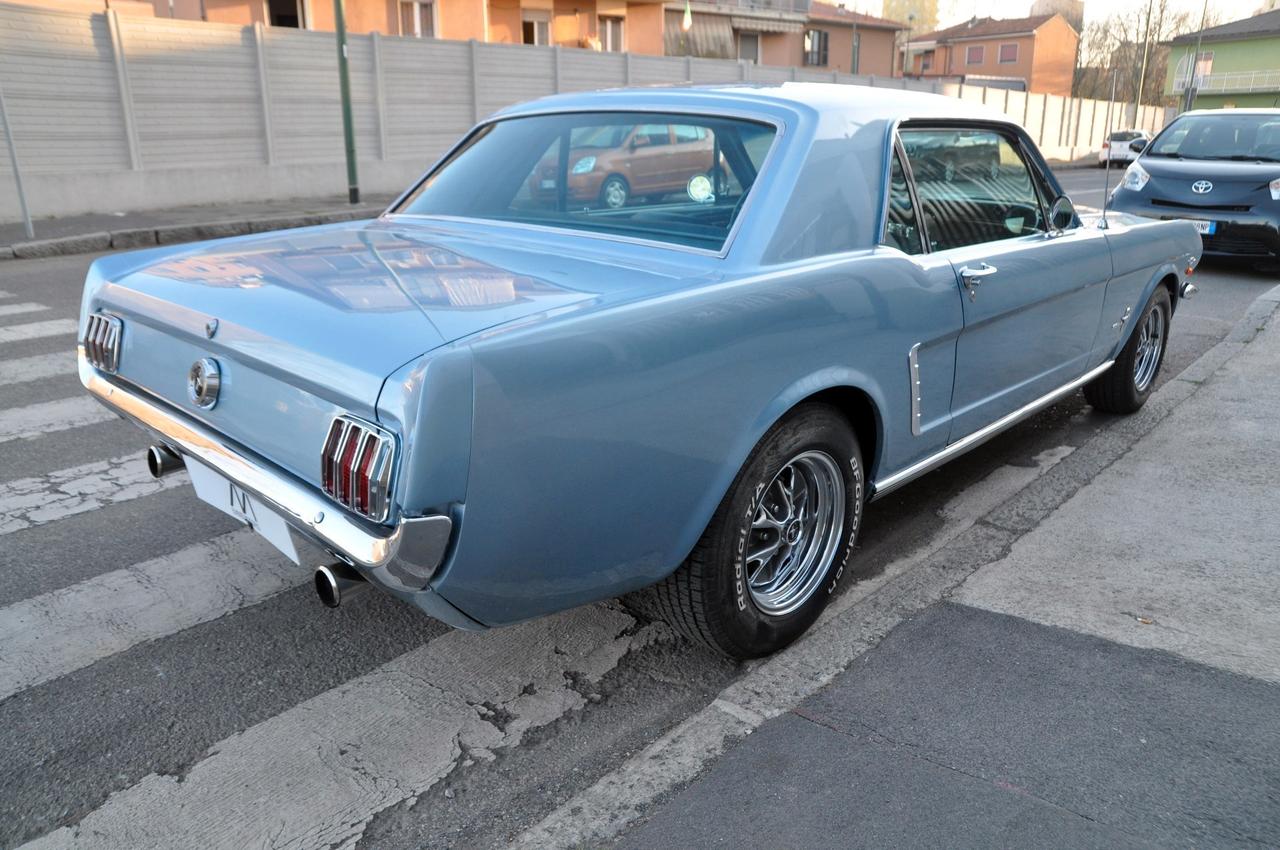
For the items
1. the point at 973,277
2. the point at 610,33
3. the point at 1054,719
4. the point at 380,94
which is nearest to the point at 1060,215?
the point at 973,277

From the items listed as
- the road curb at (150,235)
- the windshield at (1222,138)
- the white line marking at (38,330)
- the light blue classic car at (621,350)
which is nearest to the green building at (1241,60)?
the windshield at (1222,138)

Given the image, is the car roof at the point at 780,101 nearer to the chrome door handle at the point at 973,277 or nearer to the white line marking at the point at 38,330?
the chrome door handle at the point at 973,277

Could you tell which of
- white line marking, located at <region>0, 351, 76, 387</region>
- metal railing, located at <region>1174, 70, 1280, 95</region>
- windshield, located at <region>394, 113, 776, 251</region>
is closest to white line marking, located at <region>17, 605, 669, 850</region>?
windshield, located at <region>394, 113, 776, 251</region>

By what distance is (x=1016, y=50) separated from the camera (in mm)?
67500

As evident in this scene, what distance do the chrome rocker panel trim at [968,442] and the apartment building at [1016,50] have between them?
66444 millimetres

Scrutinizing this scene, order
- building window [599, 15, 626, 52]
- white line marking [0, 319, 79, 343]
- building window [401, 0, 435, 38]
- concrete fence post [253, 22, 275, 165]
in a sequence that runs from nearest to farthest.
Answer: white line marking [0, 319, 79, 343] < concrete fence post [253, 22, 275, 165] < building window [401, 0, 435, 38] < building window [599, 15, 626, 52]

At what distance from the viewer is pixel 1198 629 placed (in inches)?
122

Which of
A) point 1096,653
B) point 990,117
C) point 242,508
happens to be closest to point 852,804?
point 1096,653

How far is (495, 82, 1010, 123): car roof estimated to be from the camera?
10.3 ft

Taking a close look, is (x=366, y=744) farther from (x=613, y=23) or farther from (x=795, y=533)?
(x=613, y=23)

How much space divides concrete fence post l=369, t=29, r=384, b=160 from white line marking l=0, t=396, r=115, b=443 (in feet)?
44.4

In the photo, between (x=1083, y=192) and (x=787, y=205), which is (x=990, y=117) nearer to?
(x=787, y=205)

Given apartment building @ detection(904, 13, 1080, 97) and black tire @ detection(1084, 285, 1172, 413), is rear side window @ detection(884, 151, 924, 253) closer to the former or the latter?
black tire @ detection(1084, 285, 1172, 413)

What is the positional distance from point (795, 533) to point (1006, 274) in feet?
4.57
